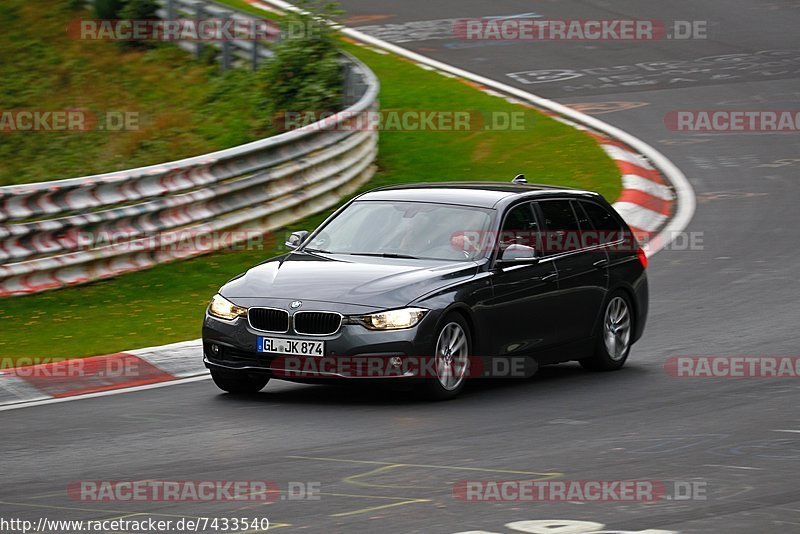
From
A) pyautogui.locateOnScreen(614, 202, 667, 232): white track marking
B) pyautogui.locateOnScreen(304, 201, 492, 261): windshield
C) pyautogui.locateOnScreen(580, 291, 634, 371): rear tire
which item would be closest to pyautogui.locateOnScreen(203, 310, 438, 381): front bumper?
pyautogui.locateOnScreen(304, 201, 492, 261): windshield

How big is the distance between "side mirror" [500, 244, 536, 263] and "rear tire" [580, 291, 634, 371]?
1.38 meters

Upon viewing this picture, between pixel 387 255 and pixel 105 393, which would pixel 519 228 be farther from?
pixel 105 393

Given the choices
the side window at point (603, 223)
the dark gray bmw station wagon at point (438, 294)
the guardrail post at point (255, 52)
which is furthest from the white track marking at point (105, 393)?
the guardrail post at point (255, 52)

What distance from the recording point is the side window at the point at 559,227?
11.4 m

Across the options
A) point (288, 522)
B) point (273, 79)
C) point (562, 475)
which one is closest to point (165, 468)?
point (288, 522)

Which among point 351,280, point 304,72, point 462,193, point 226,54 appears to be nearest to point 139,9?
point 226,54

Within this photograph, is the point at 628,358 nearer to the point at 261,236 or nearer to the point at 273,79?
the point at 261,236

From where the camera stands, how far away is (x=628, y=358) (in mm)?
12461

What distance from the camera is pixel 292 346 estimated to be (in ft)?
32.3

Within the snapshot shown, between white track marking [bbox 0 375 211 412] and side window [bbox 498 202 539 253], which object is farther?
side window [bbox 498 202 539 253]

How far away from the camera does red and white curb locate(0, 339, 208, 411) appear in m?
10.6

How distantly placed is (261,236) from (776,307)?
5.69m

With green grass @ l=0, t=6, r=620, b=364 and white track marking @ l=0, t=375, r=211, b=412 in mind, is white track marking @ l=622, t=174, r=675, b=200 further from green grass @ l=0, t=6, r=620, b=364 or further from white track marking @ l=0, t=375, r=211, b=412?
white track marking @ l=0, t=375, r=211, b=412

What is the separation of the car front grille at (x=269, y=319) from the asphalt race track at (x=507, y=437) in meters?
0.55
